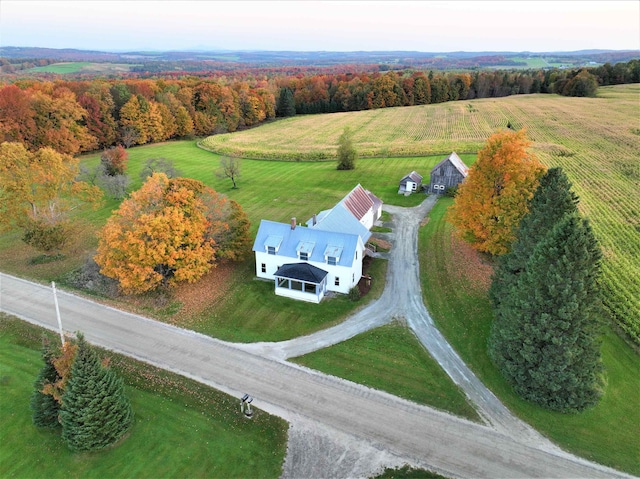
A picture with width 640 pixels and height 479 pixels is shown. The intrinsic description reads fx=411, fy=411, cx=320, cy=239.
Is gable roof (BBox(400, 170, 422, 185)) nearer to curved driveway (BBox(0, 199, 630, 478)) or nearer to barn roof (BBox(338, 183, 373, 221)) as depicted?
barn roof (BBox(338, 183, 373, 221))

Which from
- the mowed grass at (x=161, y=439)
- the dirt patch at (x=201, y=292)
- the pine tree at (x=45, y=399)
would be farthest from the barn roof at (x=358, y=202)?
the pine tree at (x=45, y=399)

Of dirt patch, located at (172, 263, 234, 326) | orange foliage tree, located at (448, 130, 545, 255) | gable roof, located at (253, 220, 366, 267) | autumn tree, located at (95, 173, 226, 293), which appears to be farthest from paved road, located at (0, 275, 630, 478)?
orange foliage tree, located at (448, 130, 545, 255)

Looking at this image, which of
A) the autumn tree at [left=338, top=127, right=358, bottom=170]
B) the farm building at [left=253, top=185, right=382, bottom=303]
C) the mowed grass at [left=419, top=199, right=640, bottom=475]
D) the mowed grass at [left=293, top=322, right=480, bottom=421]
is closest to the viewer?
the mowed grass at [left=419, top=199, right=640, bottom=475]

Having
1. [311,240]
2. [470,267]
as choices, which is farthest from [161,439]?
[470,267]

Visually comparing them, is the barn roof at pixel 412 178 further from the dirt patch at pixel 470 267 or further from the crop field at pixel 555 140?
the crop field at pixel 555 140

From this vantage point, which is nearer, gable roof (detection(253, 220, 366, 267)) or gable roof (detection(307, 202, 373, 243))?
gable roof (detection(253, 220, 366, 267))
